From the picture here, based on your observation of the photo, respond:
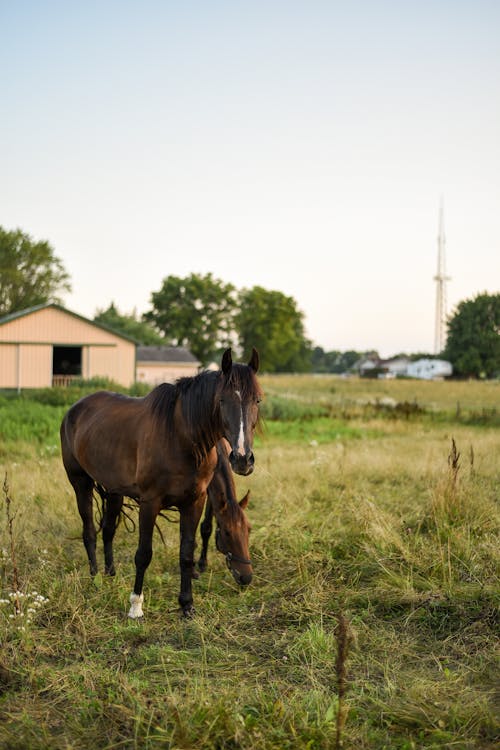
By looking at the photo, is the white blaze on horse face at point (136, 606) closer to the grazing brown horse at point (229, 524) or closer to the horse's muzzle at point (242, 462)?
the grazing brown horse at point (229, 524)

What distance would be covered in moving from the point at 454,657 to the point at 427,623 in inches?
18.6

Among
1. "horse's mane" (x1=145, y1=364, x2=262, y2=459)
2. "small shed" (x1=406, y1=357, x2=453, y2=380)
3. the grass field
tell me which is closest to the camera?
the grass field

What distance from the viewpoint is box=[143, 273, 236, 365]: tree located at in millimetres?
65812

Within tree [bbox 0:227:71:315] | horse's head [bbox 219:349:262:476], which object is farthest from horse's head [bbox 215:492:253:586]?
tree [bbox 0:227:71:315]

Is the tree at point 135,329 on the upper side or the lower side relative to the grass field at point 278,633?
upper

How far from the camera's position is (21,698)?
126 inches

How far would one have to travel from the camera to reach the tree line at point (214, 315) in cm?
5644

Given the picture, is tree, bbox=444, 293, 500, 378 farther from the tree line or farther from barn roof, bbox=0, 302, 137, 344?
barn roof, bbox=0, 302, 137, 344

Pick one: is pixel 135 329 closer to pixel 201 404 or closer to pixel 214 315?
pixel 214 315

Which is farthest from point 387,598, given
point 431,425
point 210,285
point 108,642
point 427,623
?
point 210,285

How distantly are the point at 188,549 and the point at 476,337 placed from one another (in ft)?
249

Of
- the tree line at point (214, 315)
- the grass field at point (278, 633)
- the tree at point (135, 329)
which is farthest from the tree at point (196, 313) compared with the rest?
the grass field at point (278, 633)

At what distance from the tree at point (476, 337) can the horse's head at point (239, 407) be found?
73732 millimetres

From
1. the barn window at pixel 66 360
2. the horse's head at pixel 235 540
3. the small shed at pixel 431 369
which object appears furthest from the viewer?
the small shed at pixel 431 369
